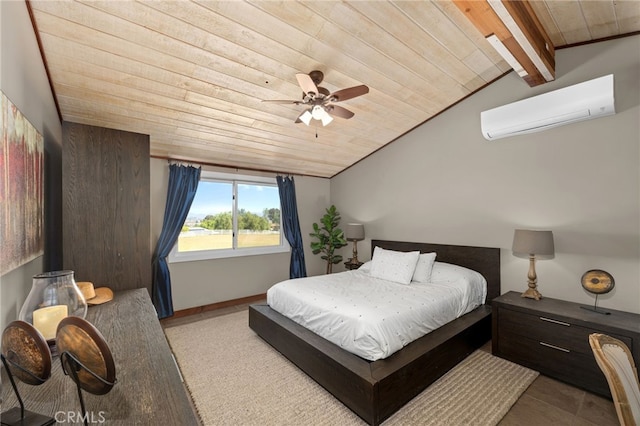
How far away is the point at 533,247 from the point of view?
8.85 feet

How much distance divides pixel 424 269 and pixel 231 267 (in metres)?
3.00

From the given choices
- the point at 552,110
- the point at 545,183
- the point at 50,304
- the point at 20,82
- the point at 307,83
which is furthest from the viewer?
the point at 545,183

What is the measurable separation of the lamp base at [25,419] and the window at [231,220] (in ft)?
11.3

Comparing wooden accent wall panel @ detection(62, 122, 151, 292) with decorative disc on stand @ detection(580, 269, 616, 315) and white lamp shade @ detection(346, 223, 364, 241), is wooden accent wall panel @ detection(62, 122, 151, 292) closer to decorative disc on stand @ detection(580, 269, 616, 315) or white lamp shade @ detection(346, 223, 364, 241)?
white lamp shade @ detection(346, 223, 364, 241)

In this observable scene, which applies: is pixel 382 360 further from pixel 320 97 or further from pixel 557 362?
pixel 320 97

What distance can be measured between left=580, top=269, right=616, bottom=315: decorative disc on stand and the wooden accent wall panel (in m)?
4.16

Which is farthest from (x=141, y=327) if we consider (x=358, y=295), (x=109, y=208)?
(x=358, y=295)

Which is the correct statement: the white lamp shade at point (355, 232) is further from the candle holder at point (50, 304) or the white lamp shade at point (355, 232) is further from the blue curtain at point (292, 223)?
the candle holder at point (50, 304)

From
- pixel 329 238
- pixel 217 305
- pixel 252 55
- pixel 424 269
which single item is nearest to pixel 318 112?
pixel 252 55

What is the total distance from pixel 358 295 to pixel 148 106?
9.27 feet

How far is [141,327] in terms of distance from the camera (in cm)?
159

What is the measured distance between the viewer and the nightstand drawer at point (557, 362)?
7.27 feet

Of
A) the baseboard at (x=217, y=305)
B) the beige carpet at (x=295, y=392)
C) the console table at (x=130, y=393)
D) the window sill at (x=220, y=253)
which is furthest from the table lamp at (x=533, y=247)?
the baseboard at (x=217, y=305)

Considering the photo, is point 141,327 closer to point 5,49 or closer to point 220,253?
point 5,49
